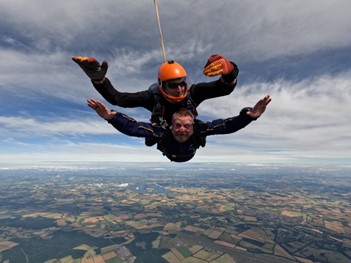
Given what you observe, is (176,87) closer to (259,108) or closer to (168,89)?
(168,89)

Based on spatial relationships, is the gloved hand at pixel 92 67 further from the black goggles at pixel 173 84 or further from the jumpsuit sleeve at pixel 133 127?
the black goggles at pixel 173 84

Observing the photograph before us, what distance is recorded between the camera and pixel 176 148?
604 centimetres

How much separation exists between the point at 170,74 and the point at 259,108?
7.15 feet

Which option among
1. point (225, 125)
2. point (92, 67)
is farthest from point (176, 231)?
point (92, 67)

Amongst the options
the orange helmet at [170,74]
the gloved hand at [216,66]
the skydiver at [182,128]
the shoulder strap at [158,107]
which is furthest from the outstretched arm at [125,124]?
the gloved hand at [216,66]

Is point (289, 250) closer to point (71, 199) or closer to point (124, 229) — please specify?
point (124, 229)

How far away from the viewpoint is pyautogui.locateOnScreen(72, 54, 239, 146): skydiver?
4.49m

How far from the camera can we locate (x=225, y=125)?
5770mm

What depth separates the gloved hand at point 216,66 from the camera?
4.53 metres

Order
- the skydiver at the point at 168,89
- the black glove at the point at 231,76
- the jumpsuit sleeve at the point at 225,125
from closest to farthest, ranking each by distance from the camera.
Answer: the skydiver at the point at 168,89, the black glove at the point at 231,76, the jumpsuit sleeve at the point at 225,125

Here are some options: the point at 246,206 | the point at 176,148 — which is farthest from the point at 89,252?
the point at 246,206

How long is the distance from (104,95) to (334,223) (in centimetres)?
10191

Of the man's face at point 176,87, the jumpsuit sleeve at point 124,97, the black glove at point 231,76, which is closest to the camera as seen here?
the jumpsuit sleeve at point 124,97

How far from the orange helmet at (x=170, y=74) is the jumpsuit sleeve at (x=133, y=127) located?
1.01 m
